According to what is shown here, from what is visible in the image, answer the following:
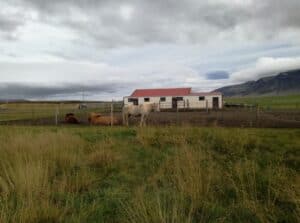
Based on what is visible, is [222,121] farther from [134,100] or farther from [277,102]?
[277,102]

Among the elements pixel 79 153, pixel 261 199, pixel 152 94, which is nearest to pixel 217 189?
pixel 261 199

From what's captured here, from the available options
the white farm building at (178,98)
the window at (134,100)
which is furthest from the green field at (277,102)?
the window at (134,100)

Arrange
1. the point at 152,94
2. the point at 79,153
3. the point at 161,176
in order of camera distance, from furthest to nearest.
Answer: the point at 152,94 < the point at 79,153 < the point at 161,176

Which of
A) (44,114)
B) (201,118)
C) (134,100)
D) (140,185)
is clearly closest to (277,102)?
(134,100)

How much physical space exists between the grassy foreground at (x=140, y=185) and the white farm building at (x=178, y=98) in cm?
3641

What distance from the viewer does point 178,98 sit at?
4728 cm

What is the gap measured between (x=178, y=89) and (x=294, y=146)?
42.2 meters

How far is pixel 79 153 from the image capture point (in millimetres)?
7004

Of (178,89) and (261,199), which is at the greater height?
(178,89)

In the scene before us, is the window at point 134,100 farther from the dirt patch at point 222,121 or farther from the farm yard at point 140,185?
the farm yard at point 140,185

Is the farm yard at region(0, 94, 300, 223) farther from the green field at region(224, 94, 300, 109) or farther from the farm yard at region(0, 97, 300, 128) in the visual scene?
the green field at region(224, 94, 300, 109)

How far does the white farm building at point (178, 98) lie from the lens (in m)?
45.0

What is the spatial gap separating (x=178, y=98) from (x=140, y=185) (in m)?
42.6

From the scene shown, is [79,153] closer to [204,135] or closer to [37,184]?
[37,184]
